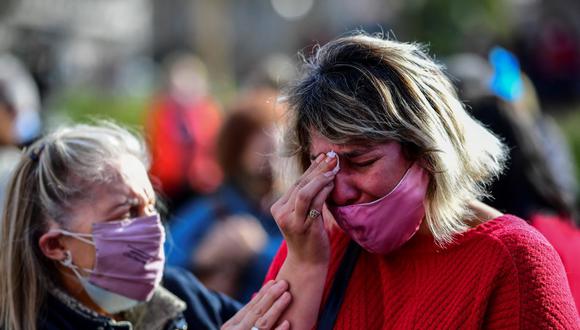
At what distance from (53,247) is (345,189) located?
1117mm

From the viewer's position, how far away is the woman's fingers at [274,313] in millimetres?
2508

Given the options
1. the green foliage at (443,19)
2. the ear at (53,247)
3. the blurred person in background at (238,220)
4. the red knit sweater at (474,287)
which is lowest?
the green foliage at (443,19)

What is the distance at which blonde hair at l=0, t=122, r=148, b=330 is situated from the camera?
2.89 meters

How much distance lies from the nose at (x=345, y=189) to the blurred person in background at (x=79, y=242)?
81 cm

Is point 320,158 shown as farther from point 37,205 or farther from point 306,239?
point 37,205

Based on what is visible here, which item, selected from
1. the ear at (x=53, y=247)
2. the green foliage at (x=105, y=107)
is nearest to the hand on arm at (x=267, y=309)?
the ear at (x=53, y=247)

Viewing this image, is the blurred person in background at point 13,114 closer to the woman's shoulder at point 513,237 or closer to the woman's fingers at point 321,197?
the woman's fingers at point 321,197

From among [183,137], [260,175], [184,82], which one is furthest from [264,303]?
[184,82]

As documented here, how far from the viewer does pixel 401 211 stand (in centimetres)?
237

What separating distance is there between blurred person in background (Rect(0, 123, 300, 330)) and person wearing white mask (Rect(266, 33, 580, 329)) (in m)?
0.61

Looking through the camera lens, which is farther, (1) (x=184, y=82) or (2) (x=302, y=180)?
(1) (x=184, y=82)

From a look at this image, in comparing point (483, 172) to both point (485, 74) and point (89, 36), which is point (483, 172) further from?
point (89, 36)

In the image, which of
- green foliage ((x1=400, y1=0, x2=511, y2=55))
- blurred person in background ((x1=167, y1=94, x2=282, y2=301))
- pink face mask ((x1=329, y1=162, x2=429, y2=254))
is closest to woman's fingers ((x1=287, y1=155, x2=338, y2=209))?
pink face mask ((x1=329, y1=162, x2=429, y2=254))

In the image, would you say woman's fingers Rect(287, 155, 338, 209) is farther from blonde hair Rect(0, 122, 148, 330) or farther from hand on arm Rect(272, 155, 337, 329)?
blonde hair Rect(0, 122, 148, 330)
